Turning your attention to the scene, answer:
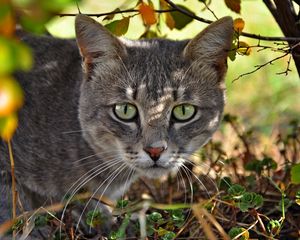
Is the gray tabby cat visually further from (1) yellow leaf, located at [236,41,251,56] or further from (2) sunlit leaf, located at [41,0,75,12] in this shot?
(2) sunlit leaf, located at [41,0,75,12]

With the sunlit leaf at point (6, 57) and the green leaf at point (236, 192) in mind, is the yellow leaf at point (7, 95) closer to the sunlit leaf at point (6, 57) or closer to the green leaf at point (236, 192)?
the sunlit leaf at point (6, 57)

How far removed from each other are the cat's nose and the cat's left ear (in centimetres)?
54

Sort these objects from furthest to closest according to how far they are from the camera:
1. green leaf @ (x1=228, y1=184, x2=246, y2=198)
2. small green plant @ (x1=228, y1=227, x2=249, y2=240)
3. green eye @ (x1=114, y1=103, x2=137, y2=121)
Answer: green eye @ (x1=114, y1=103, x2=137, y2=121), green leaf @ (x1=228, y1=184, x2=246, y2=198), small green plant @ (x1=228, y1=227, x2=249, y2=240)

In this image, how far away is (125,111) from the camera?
2943 mm

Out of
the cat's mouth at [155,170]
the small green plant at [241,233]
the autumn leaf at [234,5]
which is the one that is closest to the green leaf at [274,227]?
the small green plant at [241,233]

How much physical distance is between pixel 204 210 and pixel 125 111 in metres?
1.15

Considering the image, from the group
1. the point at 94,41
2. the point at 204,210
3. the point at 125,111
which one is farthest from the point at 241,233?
the point at 94,41

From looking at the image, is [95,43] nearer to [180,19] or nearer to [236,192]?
[180,19]

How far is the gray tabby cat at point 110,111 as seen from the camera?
9.31 feet

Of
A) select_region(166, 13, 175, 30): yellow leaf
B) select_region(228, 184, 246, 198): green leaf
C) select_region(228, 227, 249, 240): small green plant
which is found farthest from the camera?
select_region(166, 13, 175, 30): yellow leaf

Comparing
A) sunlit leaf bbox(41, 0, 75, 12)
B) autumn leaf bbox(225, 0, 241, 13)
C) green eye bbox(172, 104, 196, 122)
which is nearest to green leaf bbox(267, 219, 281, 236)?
green eye bbox(172, 104, 196, 122)

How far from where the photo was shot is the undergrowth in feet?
7.55

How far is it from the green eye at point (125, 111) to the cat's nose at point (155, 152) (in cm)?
27

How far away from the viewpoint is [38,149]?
10.5ft
